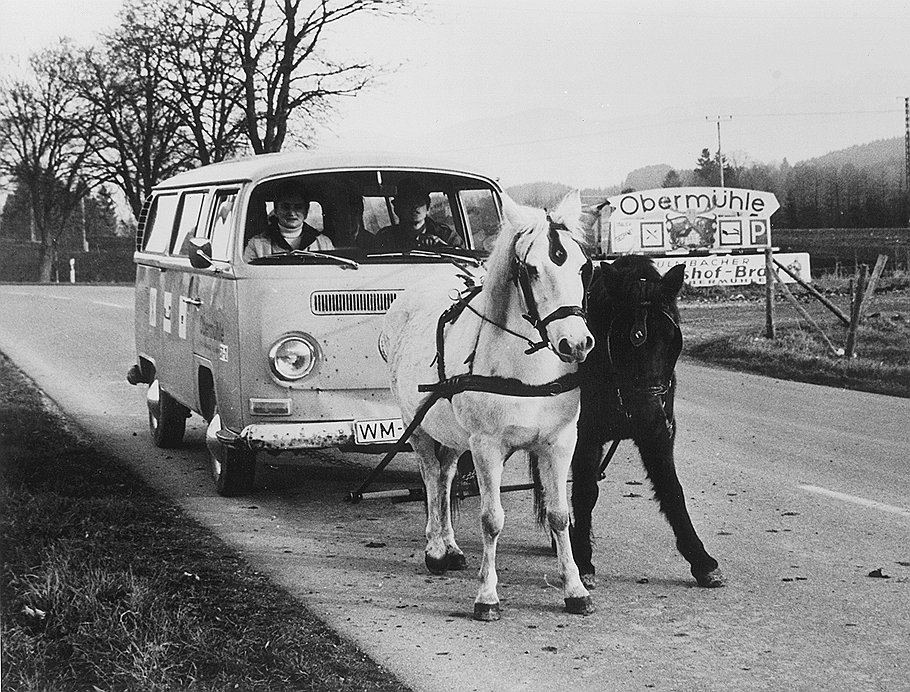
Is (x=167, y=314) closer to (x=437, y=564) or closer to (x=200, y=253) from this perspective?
(x=200, y=253)

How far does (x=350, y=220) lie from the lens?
809 centimetres

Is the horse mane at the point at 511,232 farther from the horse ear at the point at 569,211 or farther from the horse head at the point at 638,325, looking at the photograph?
the horse head at the point at 638,325

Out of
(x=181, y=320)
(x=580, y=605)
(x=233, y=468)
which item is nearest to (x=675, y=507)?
(x=580, y=605)

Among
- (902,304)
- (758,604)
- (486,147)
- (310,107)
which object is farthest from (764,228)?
Result: (758,604)

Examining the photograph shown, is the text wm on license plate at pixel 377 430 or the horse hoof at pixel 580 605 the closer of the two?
the horse hoof at pixel 580 605

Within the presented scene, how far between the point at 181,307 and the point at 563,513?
4825 mm

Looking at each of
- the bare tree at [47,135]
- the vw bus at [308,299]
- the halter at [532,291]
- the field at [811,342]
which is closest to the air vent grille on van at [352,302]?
the vw bus at [308,299]

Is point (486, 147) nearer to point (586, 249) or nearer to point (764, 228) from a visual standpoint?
point (586, 249)

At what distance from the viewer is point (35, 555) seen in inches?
239

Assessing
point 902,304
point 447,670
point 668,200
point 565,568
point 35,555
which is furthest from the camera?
point 668,200

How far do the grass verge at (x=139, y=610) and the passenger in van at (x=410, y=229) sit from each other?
2.42 meters

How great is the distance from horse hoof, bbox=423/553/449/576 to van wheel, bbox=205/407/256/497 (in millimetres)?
2400

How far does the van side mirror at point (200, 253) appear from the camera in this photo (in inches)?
314

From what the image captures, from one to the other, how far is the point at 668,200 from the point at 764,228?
2728 mm
